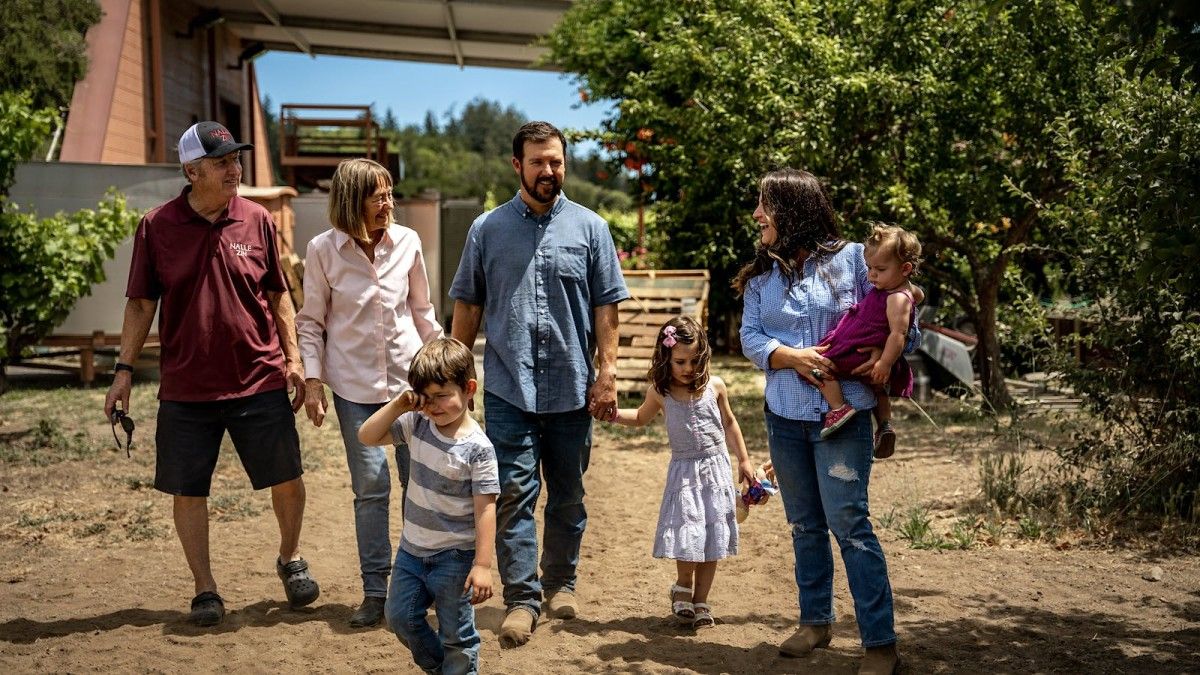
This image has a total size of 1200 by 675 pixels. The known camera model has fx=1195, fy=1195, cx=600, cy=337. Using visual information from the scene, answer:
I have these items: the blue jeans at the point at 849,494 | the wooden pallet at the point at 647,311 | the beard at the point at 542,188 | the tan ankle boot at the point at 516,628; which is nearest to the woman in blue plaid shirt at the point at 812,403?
the blue jeans at the point at 849,494

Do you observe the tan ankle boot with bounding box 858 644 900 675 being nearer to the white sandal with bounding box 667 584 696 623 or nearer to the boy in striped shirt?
the white sandal with bounding box 667 584 696 623

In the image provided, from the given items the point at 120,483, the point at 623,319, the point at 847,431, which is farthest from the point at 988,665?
the point at 623,319

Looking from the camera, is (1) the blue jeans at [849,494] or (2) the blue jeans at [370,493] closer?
(1) the blue jeans at [849,494]

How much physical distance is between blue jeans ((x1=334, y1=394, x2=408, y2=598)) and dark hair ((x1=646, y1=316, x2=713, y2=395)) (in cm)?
111

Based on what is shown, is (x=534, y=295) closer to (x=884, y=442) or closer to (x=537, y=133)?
(x=537, y=133)

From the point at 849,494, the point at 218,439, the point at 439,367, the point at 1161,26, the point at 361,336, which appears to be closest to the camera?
the point at 439,367

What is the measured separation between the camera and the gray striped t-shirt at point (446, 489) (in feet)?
12.8

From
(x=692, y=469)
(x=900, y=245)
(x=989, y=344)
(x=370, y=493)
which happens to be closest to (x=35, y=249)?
(x=370, y=493)

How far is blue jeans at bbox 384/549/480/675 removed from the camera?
12.8ft

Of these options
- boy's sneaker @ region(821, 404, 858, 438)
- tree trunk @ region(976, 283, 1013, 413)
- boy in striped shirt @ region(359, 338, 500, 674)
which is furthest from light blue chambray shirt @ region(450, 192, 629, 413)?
tree trunk @ region(976, 283, 1013, 413)

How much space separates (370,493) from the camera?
5039 mm

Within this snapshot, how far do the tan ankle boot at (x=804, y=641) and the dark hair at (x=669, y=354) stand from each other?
1.09 m

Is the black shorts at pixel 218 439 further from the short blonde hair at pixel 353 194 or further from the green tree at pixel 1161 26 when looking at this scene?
the green tree at pixel 1161 26

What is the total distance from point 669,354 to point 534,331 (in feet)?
1.89
